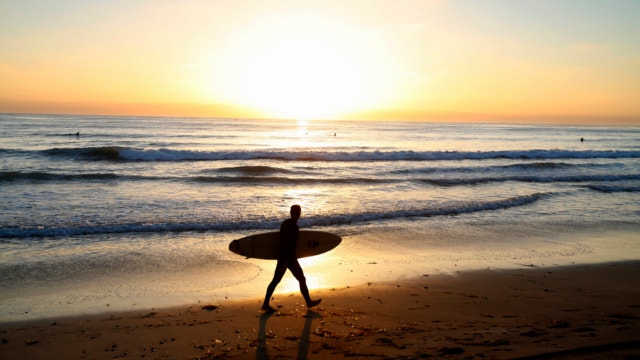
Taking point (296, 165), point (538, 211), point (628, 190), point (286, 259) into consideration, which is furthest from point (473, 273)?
point (296, 165)

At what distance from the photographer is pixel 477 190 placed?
77.7ft

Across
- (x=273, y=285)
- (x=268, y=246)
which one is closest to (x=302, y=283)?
(x=273, y=285)

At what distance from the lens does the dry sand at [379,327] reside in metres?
6.03

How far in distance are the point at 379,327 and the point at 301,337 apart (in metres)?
1.13

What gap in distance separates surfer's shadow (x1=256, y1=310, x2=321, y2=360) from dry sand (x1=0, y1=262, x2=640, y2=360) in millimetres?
13

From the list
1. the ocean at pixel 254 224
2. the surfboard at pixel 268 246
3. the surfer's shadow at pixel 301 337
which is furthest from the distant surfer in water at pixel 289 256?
the ocean at pixel 254 224

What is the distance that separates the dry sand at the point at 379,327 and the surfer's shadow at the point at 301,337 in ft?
0.04

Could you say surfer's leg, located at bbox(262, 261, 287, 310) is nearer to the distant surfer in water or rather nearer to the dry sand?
the distant surfer in water

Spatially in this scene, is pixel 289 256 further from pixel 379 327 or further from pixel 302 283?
pixel 379 327

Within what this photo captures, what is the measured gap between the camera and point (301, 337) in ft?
21.7

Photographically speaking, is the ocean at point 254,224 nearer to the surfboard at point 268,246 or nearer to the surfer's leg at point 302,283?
the surfboard at point 268,246

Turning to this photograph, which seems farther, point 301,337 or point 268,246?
point 268,246

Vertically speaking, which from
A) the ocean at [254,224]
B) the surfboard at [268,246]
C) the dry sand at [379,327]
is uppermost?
the surfboard at [268,246]

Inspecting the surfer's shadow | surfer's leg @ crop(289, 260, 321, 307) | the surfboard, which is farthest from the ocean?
the surfer's shadow
